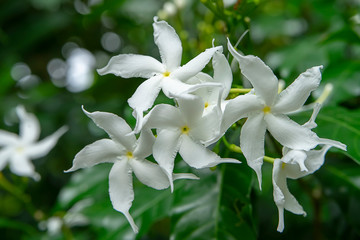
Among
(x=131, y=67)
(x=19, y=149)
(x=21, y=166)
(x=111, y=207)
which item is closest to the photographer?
(x=131, y=67)

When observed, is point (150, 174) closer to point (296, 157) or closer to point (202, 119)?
point (202, 119)

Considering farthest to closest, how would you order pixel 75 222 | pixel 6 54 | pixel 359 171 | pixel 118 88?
1. pixel 118 88
2. pixel 6 54
3. pixel 75 222
4. pixel 359 171

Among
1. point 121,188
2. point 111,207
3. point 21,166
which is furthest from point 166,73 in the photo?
point 21,166

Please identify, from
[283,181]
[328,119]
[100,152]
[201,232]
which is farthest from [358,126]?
[100,152]

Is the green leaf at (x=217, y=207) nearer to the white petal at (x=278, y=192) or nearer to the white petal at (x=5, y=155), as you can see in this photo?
the white petal at (x=278, y=192)

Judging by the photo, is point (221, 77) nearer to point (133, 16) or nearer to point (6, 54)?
point (133, 16)

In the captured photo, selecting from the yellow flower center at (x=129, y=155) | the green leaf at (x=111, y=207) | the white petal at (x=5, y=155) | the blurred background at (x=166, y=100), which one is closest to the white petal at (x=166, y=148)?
the yellow flower center at (x=129, y=155)

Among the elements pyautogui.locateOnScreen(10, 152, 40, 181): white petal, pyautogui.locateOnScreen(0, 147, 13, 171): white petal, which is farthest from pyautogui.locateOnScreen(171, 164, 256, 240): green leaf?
pyautogui.locateOnScreen(0, 147, 13, 171): white petal
